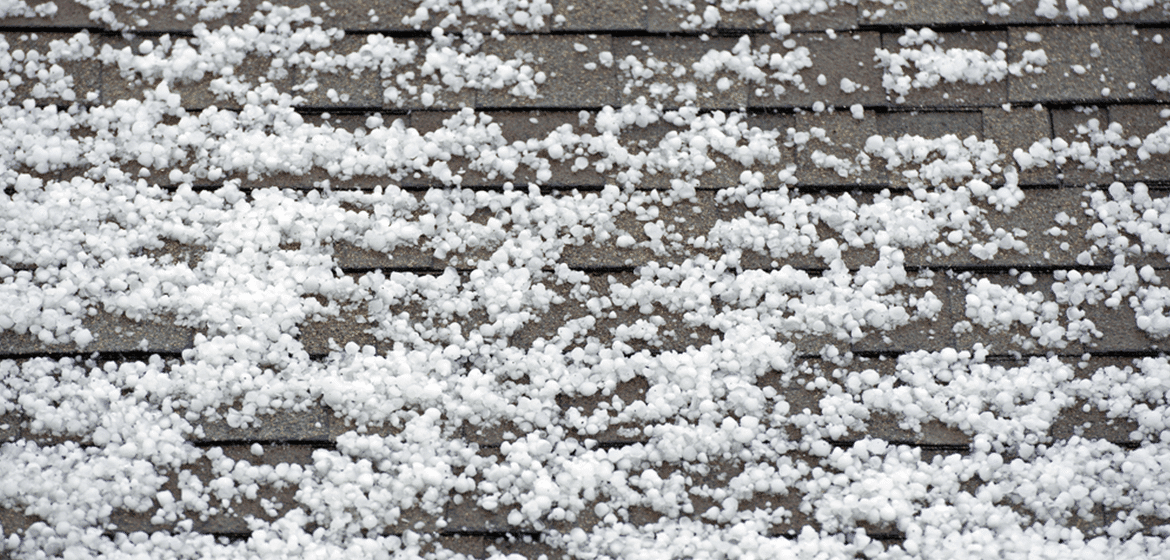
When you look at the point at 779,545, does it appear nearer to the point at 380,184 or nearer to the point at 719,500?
the point at 719,500

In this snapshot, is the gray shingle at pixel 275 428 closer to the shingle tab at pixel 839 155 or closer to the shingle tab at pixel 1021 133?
the shingle tab at pixel 839 155

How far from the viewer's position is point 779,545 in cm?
156

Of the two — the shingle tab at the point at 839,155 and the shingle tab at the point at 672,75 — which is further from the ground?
the shingle tab at the point at 672,75

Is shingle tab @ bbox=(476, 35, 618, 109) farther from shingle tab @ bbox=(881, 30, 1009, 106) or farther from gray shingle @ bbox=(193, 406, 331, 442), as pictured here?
gray shingle @ bbox=(193, 406, 331, 442)

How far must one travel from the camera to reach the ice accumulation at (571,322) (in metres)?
1.57

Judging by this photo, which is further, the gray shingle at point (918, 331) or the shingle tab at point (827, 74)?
the shingle tab at point (827, 74)

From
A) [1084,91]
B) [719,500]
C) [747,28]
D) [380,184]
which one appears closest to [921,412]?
[719,500]

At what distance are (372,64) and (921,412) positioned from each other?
1.33m

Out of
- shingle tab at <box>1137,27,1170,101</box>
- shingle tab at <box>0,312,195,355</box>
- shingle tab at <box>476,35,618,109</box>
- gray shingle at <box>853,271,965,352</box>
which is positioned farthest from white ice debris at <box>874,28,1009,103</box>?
shingle tab at <box>0,312,195,355</box>

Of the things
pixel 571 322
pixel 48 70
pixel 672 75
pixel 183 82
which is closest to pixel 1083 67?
pixel 672 75

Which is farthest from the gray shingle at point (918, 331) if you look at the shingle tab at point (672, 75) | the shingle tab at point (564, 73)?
the shingle tab at point (564, 73)

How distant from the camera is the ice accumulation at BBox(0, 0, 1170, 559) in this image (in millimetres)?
1573

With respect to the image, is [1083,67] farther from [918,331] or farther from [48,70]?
[48,70]

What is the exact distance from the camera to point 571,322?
163cm
